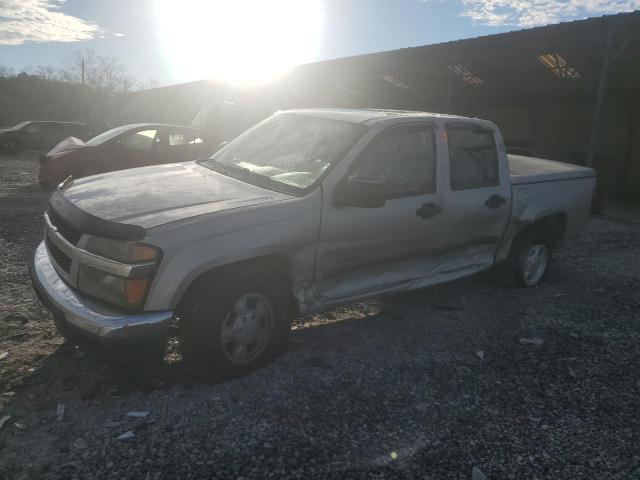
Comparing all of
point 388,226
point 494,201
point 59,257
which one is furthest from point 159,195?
point 494,201

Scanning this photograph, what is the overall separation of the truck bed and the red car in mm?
6304

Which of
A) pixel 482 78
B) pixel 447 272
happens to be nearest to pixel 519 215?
pixel 447 272

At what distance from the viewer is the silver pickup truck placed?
2779 mm

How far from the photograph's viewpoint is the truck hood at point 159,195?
2941mm

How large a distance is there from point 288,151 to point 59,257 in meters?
1.76

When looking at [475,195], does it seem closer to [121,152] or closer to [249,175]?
[249,175]

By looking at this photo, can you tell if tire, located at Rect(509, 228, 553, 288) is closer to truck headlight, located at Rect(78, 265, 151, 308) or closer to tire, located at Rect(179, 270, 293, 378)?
tire, located at Rect(179, 270, 293, 378)

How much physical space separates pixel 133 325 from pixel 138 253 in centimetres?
39

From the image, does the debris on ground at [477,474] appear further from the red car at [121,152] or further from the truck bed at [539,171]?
the red car at [121,152]

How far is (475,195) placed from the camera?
4.35 meters

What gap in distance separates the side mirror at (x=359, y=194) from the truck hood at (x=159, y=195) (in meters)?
0.38

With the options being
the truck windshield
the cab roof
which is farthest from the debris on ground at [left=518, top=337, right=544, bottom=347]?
the truck windshield

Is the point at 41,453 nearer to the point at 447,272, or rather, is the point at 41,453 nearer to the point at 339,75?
the point at 447,272

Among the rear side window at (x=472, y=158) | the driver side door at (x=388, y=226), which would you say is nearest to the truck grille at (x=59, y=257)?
the driver side door at (x=388, y=226)
